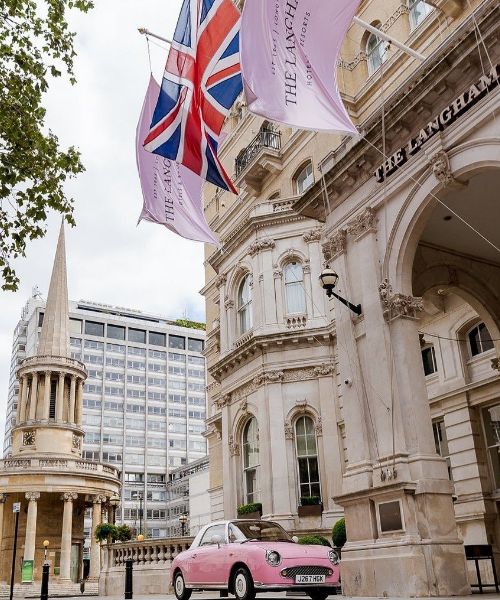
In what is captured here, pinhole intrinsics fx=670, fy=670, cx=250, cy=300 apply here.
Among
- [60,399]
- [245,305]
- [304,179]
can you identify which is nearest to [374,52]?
[304,179]

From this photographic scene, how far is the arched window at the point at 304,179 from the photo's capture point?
30469 mm

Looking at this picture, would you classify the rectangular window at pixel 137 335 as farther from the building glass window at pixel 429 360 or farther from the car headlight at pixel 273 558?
the car headlight at pixel 273 558

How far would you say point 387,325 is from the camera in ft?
49.2

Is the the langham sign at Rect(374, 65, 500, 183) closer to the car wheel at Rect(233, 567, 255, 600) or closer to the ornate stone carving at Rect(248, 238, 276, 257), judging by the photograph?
the car wheel at Rect(233, 567, 255, 600)

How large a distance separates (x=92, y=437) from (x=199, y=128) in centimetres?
10097

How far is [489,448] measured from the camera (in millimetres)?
20844

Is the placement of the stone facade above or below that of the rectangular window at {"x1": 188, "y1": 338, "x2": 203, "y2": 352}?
below

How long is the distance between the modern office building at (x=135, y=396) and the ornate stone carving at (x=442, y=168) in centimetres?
9885

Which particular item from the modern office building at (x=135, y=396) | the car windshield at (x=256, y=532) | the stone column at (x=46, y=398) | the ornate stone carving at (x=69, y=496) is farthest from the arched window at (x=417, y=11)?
the modern office building at (x=135, y=396)

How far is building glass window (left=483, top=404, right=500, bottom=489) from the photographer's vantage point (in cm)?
2056

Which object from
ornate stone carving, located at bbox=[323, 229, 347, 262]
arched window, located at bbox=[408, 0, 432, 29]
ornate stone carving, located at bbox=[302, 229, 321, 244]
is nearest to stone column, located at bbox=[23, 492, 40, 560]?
ornate stone carving, located at bbox=[302, 229, 321, 244]

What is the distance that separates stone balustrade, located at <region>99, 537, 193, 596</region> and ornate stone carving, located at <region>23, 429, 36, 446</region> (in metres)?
32.8

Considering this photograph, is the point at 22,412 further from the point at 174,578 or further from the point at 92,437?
the point at 92,437

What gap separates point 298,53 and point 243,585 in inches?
394
